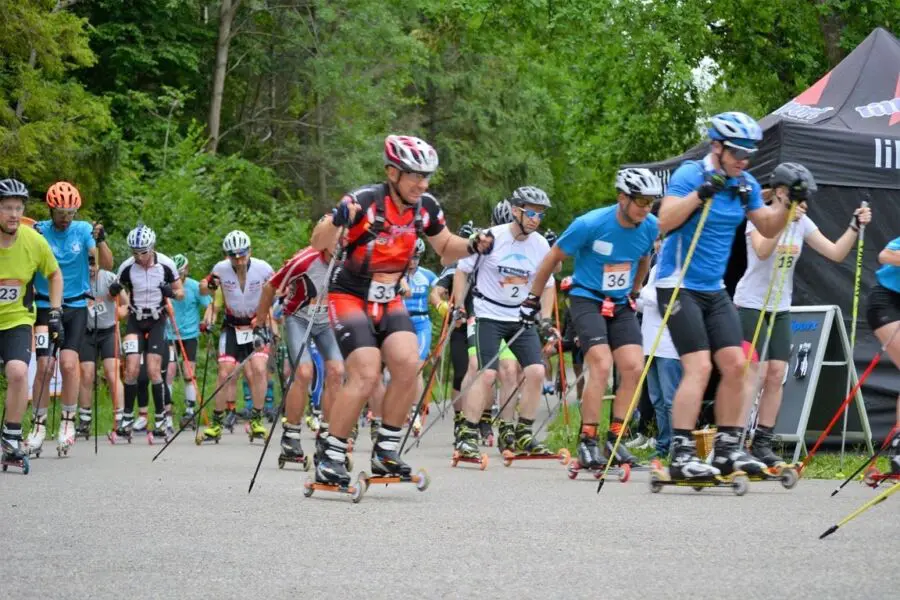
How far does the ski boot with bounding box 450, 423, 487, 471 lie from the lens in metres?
13.5

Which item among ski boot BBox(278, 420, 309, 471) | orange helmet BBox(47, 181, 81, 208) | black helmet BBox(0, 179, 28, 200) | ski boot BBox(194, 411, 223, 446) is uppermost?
black helmet BBox(0, 179, 28, 200)

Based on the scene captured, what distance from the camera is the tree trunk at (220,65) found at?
3984 cm

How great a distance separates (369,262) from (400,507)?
4.78 ft

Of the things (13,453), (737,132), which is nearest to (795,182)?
(737,132)

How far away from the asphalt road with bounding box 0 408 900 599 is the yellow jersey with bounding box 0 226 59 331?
5.17 feet

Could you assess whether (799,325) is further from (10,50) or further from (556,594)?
(10,50)

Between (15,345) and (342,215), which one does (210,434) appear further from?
(342,215)

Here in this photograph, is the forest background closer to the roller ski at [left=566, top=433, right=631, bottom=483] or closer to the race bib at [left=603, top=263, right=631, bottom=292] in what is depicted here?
the race bib at [left=603, top=263, right=631, bottom=292]

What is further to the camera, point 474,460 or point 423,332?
point 423,332

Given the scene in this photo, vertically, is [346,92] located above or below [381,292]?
above

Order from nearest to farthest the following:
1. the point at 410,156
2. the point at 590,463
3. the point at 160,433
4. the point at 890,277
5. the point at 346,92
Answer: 1. the point at 410,156
2. the point at 890,277
3. the point at 590,463
4. the point at 160,433
5. the point at 346,92

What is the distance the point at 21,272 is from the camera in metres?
12.6

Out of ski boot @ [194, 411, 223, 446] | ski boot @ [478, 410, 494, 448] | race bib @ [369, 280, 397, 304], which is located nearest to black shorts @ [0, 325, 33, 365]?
Answer: race bib @ [369, 280, 397, 304]

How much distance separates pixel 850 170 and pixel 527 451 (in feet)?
12.0
